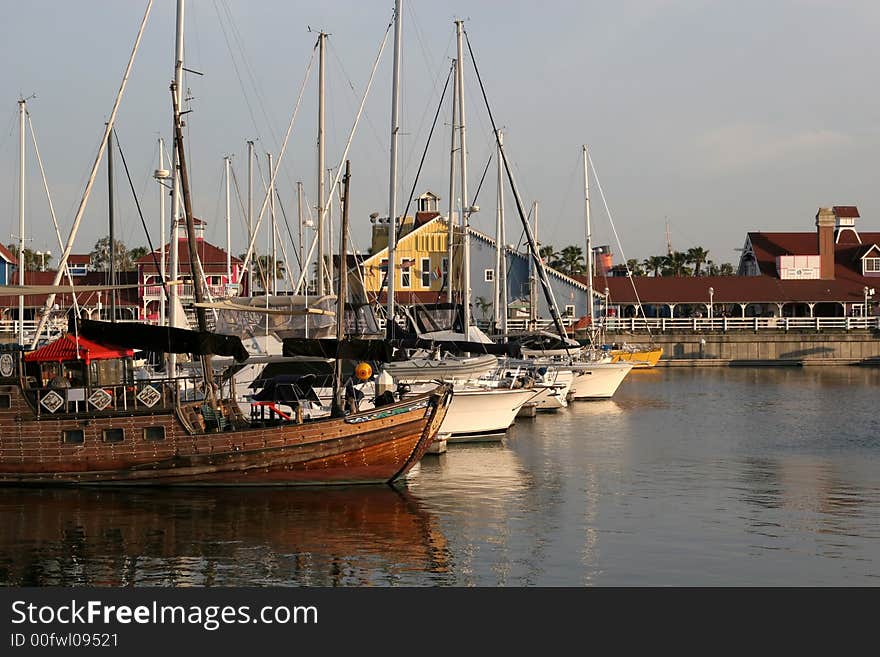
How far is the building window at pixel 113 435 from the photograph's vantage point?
2680 centimetres

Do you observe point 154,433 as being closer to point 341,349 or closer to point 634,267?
point 341,349

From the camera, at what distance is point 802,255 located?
101m

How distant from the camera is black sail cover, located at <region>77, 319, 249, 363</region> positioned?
88.9ft

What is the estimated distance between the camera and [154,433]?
1056 inches

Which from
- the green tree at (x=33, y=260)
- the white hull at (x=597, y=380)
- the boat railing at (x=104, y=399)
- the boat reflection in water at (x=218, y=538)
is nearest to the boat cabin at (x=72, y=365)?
the boat railing at (x=104, y=399)

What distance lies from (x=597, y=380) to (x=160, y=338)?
103 feet

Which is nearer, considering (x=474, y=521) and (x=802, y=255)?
(x=474, y=521)

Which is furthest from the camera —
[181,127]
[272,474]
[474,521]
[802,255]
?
[802,255]

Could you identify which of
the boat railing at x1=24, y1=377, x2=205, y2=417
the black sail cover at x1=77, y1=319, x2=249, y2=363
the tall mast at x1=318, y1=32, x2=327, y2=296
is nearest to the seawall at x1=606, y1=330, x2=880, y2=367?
the tall mast at x1=318, y1=32, x2=327, y2=296

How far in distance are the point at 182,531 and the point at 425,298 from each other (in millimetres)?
64667

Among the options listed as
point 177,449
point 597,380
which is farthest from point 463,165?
point 177,449
